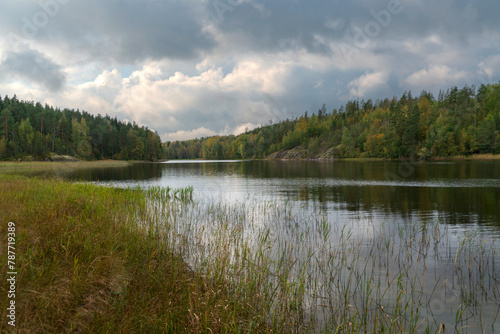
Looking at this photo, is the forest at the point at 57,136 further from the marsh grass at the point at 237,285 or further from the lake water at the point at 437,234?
the marsh grass at the point at 237,285

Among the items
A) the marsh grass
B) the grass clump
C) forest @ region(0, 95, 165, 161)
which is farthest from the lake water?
forest @ region(0, 95, 165, 161)

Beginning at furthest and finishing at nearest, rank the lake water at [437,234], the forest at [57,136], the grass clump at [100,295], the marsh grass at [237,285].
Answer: the forest at [57,136]
the lake water at [437,234]
the marsh grass at [237,285]
the grass clump at [100,295]

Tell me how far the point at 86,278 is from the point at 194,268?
4145 mm

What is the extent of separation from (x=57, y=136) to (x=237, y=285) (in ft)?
574

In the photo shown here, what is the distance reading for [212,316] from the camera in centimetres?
561

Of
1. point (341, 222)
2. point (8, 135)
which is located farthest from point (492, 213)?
point (8, 135)

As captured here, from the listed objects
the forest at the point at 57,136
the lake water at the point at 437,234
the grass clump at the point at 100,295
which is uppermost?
the forest at the point at 57,136

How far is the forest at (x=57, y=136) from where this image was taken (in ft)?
412

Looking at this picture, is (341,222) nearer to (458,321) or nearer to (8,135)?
(458,321)

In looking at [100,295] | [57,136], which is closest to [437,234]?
[100,295]

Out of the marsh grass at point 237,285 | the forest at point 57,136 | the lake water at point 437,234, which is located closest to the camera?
the marsh grass at point 237,285

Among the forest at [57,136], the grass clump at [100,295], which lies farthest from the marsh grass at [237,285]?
the forest at [57,136]

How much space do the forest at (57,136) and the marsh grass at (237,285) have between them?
469 ft

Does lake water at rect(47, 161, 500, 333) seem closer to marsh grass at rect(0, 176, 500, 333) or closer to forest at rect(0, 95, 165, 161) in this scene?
marsh grass at rect(0, 176, 500, 333)
